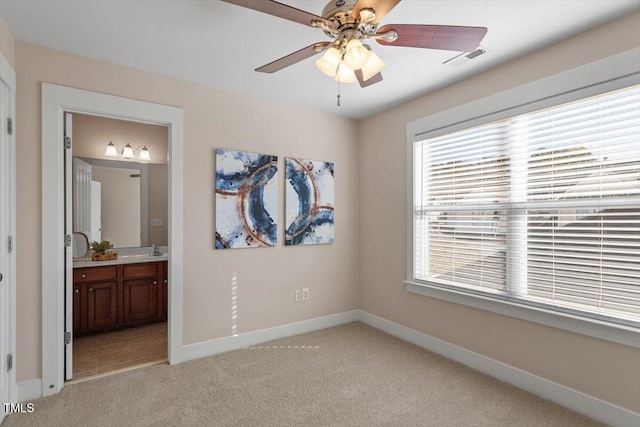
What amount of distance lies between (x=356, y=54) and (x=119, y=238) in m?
3.85

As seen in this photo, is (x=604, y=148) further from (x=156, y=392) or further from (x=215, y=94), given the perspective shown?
(x=156, y=392)

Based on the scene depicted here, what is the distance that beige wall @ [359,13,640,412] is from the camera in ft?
6.77

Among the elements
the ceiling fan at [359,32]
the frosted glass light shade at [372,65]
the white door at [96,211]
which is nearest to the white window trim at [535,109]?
the ceiling fan at [359,32]

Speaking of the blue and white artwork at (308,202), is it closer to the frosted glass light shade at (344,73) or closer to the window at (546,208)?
the window at (546,208)

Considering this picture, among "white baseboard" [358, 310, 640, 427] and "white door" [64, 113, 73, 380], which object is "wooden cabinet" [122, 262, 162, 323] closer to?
"white door" [64, 113, 73, 380]

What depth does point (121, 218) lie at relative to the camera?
414 centimetres

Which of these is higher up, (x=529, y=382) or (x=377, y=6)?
(x=377, y=6)

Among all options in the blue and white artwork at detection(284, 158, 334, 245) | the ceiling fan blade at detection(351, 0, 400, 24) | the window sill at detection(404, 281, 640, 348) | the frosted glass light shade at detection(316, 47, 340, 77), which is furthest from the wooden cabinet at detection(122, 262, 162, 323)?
the ceiling fan blade at detection(351, 0, 400, 24)

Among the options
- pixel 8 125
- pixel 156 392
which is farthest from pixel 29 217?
pixel 156 392

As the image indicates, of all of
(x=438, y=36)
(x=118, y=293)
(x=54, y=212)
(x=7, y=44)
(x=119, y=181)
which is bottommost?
(x=118, y=293)

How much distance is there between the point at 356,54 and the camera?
5.11 ft

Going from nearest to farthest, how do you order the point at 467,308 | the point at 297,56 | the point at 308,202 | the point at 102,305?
the point at 297,56
the point at 467,308
the point at 102,305
the point at 308,202

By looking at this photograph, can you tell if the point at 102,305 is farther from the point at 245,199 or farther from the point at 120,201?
the point at 245,199

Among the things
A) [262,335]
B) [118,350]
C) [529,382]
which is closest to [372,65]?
[529,382]
